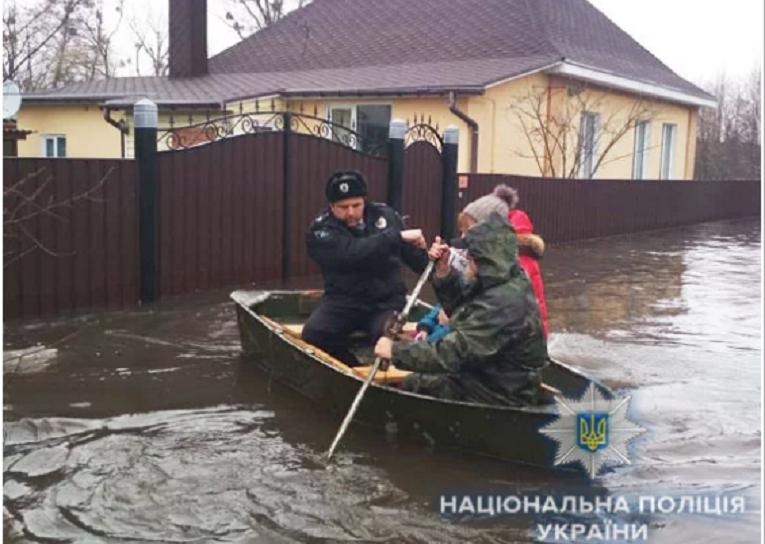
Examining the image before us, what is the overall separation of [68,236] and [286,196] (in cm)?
323

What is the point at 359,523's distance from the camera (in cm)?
441

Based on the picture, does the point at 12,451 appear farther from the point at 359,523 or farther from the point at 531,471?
the point at 531,471

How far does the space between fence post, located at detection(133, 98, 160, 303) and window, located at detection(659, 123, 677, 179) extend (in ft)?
62.7

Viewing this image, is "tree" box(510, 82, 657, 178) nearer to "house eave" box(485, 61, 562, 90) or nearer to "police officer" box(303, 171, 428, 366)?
"house eave" box(485, 61, 562, 90)

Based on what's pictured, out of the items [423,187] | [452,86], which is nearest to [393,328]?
[423,187]

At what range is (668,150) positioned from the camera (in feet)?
84.8

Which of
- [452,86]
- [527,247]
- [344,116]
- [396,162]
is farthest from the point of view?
[344,116]

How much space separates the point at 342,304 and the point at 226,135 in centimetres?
523

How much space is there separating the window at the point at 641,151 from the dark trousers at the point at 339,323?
19217 millimetres

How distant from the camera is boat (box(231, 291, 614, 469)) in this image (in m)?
4.91

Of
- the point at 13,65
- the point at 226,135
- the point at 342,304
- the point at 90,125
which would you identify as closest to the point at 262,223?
the point at 226,135

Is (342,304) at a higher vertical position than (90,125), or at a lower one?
lower

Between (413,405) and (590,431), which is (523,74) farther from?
(590,431)

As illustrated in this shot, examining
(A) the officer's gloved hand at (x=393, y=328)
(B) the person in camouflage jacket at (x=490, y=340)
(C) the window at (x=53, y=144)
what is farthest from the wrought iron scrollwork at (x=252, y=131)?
(C) the window at (x=53, y=144)
